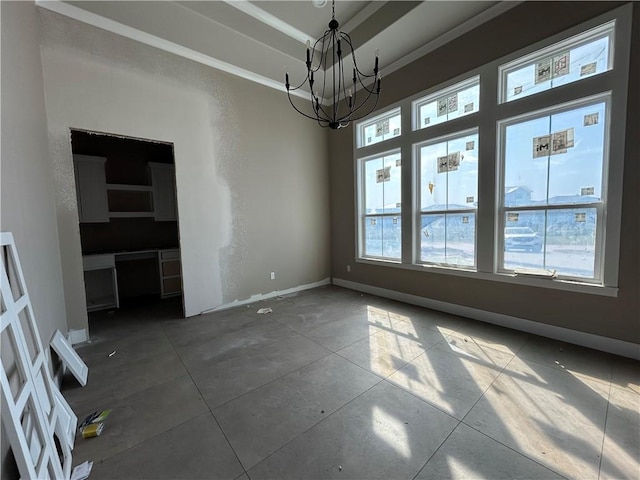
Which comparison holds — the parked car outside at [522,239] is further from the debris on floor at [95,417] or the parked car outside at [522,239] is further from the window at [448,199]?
the debris on floor at [95,417]

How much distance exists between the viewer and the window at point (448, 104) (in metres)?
3.20

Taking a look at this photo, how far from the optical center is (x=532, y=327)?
2.83 m

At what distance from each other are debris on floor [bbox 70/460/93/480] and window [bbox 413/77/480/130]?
457 centimetres

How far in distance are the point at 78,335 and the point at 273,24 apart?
4.46m

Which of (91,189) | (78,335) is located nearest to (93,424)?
(78,335)

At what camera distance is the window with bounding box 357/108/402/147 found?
13.4 feet

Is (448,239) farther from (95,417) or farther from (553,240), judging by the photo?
(95,417)

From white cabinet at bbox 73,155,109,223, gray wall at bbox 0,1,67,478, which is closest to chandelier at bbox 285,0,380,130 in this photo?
gray wall at bbox 0,1,67,478

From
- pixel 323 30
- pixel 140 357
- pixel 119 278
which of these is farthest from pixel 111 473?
pixel 323 30

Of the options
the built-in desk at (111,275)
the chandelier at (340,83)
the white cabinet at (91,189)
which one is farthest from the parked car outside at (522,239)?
the white cabinet at (91,189)

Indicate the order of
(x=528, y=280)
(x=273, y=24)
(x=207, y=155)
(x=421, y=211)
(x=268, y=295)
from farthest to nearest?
(x=268, y=295)
(x=421, y=211)
(x=207, y=155)
(x=273, y=24)
(x=528, y=280)

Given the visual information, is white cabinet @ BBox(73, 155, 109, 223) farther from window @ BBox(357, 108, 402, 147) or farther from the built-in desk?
window @ BBox(357, 108, 402, 147)

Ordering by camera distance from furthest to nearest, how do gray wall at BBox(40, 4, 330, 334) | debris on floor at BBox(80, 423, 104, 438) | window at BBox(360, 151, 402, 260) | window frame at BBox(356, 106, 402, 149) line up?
window at BBox(360, 151, 402, 260)
window frame at BBox(356, 106, 402, 149)
gray wall at BBox(40, 4, 330, 334)
debris on floor at BBox(80, 423, 104, 438)

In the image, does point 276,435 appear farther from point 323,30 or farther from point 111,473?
point 323,30
